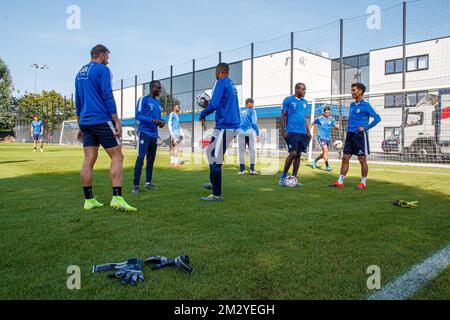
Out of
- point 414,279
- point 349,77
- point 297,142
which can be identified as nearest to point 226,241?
point 414,279

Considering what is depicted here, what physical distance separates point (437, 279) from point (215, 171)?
11.4 feet

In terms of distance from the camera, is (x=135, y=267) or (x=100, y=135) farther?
(x=100, y=135)

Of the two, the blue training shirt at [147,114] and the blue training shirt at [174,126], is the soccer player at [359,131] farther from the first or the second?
the blue training shirt at [174,126]

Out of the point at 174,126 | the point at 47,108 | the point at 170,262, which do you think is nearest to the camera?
the point at 170,262

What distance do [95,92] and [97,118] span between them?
1.12 ft

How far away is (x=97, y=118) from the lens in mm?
4535

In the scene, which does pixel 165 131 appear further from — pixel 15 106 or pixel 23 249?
pixel 23 249

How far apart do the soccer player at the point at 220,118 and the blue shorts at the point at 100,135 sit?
1.41 m

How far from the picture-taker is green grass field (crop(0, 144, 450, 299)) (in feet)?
7.11

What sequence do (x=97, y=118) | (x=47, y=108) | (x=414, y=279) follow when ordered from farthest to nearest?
(x=47, y=108) → (x=97, y=118) → (x=414, y=279)

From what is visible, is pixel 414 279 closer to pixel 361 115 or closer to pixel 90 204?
pixel 90 204

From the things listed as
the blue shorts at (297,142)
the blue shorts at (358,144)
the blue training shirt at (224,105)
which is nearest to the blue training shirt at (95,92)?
the blue training shirt at (224,105)

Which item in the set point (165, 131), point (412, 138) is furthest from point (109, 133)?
point (165, 131)

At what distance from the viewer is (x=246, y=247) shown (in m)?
2.96
